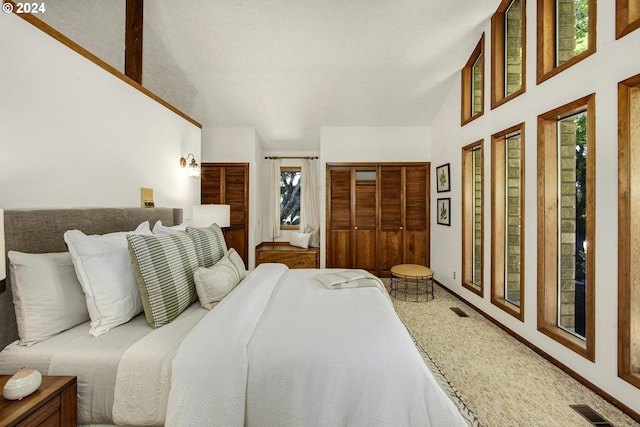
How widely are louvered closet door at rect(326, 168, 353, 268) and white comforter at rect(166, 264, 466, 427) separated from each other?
333 centimetres

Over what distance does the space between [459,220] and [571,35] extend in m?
2.15

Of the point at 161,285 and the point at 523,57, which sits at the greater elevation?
the point at 523,57

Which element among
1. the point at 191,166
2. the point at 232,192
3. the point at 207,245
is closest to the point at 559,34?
the point at 207,245

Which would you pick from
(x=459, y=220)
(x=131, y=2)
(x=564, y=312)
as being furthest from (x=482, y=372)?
(x=131, y=2)

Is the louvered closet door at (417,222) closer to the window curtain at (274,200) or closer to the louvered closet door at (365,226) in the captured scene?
the louvered closet door at (365,226)

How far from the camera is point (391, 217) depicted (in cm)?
459

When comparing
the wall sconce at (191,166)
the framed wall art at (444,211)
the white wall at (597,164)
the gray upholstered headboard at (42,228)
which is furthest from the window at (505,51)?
the gray upholstered headboard at (42,228)

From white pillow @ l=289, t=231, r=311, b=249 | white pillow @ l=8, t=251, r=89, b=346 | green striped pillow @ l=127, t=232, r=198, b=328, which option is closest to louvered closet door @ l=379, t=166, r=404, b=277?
white pillow @ l=289, t=231, r=311, b=249

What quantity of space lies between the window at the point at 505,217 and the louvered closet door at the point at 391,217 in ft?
5.67

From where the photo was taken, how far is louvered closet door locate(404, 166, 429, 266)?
4.56m

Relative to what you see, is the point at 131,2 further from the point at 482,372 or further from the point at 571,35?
the point at 482,372

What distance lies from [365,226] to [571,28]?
3.24 m

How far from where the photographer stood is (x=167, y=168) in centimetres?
270

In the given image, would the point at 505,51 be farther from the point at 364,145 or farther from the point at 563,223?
the point at 364,145
